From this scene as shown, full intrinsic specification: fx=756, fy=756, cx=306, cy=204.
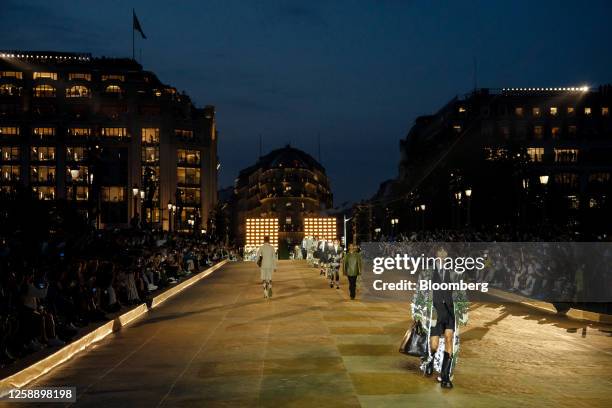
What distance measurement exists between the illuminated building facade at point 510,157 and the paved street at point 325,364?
43.2 metres

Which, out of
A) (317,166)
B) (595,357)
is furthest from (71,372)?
(317,166)

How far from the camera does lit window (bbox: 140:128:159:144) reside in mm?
110988

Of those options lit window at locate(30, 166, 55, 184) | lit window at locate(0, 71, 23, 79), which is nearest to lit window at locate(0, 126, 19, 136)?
lit window at locate(30, 166, 55, 184)

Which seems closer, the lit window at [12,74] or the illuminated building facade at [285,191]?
the lit window at [12,74]

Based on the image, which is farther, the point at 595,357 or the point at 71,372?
the point at 595,357

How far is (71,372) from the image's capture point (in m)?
11.3

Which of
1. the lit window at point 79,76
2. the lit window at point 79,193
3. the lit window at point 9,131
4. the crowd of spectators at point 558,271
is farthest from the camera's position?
the lit window at point 79,76

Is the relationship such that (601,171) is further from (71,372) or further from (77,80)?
(71,372)

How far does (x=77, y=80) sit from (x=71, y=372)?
10794cm

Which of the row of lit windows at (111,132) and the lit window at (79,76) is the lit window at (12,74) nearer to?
the lit window at (79,76)

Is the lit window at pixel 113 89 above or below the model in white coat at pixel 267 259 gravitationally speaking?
above

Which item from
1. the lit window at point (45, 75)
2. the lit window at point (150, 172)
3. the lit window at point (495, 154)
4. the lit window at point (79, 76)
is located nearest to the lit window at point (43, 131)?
the lit window at point (79, 76)

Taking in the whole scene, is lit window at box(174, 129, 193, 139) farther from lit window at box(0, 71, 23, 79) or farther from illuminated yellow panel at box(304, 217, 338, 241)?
illuminated yellow panel at box(304, 217, 338, 241)

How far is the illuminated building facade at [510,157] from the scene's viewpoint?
6106 centimetres
